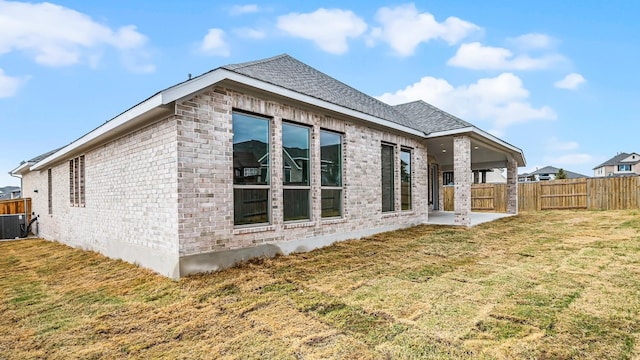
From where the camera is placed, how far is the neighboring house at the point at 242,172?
507cm

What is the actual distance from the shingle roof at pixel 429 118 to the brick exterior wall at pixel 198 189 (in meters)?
2.20

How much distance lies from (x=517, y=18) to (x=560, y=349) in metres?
11.4

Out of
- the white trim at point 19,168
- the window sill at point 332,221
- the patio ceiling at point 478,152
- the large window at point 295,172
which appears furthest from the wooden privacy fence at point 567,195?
the white trim at point 19,168

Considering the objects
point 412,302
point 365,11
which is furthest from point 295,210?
point 365,11

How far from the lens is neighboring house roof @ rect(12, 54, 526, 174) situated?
4.98 metres

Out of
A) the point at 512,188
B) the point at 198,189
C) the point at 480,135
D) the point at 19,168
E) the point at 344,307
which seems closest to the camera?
the point at 344,307

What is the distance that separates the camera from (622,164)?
4566 centimetres

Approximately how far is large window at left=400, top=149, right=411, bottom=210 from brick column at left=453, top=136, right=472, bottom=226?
4.72 feet

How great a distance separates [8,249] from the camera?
10039 millimetres

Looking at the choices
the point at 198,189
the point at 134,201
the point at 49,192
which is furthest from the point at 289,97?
the point at 49,192

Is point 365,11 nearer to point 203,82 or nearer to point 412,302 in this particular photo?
point 203,82

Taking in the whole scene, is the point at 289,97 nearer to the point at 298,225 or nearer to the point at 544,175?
the point at 298,225

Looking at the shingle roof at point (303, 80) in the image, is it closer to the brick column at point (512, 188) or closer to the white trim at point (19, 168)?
the brick column at point (512, 188)

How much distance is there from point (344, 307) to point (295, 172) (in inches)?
139
